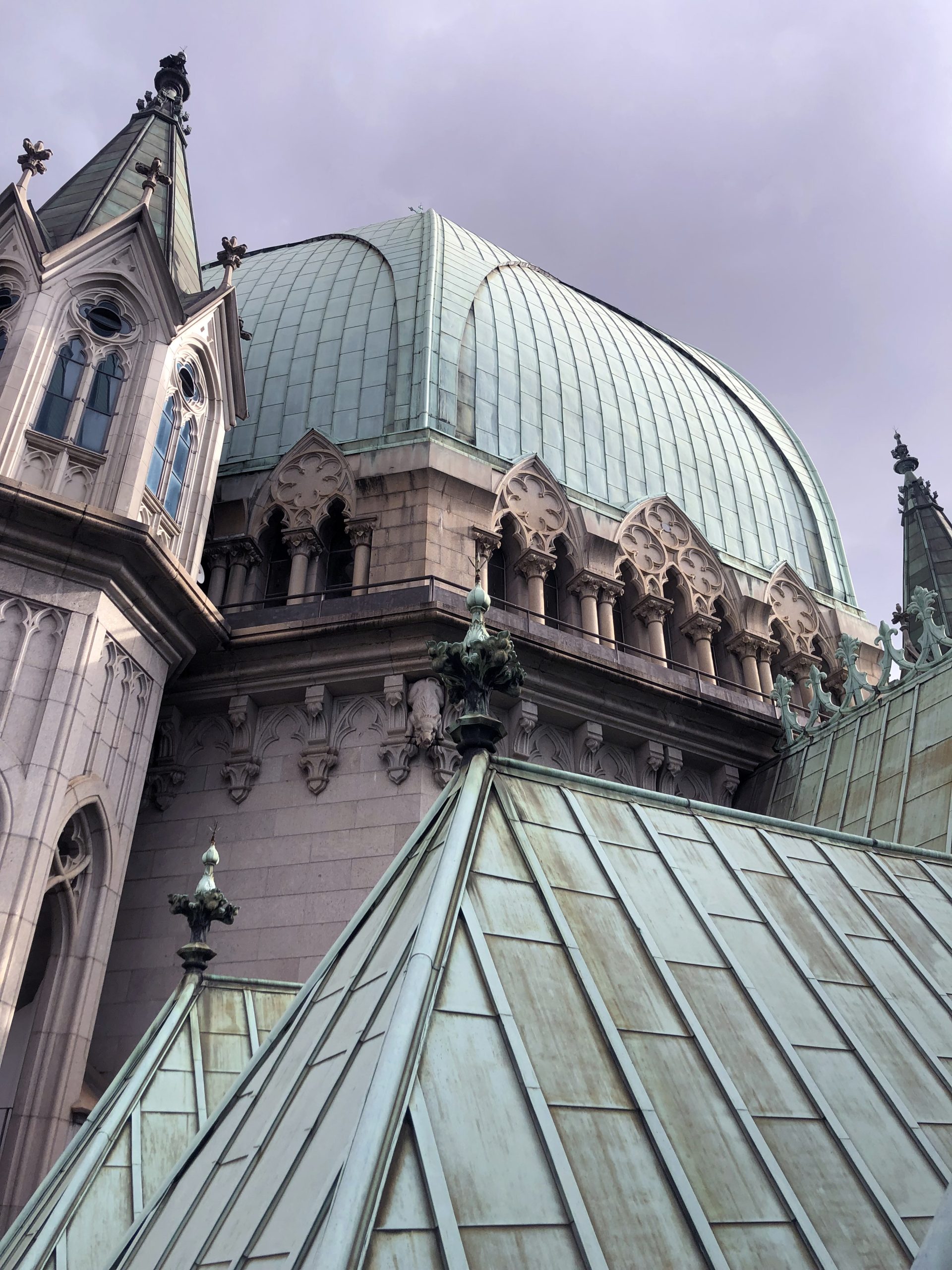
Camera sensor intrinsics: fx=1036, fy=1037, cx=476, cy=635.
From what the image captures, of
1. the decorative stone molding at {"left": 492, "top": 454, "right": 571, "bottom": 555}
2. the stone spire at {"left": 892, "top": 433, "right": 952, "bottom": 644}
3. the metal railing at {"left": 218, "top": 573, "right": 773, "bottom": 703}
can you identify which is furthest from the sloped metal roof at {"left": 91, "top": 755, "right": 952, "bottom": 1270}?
the stone spire at {"left": 892, "top": 433, "right": 952, "bottom": 644}

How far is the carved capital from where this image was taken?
20.8 meters

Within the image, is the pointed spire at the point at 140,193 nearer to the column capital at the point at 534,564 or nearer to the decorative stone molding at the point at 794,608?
the column capital at the point at 534,564

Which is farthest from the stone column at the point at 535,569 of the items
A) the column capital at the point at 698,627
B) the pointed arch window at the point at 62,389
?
the pointed arch window at the point at 62,389

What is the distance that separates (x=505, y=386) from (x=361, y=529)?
529 centimetres

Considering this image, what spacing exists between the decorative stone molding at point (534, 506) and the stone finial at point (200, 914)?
9.48m

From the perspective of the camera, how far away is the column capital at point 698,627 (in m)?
21.4

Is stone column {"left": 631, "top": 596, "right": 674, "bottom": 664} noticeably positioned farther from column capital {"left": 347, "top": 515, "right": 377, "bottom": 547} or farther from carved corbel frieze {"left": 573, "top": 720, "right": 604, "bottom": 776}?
column capital {"left": 347, "top": 515, "right": 377, "bottom": 547}

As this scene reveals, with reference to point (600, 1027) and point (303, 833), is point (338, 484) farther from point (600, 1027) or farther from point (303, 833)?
point (600, 1027)

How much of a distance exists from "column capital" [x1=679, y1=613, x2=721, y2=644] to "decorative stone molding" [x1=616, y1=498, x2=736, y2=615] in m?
0.16

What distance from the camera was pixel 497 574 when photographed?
19.9 metres

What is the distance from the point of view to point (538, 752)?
55.0 ft

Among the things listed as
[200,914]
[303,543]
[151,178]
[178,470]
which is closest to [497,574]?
[303,543]

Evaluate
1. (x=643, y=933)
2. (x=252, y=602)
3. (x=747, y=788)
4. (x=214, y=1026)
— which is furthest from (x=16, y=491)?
(x=747, y=788)

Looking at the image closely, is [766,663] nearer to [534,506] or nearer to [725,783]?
[725,783]
